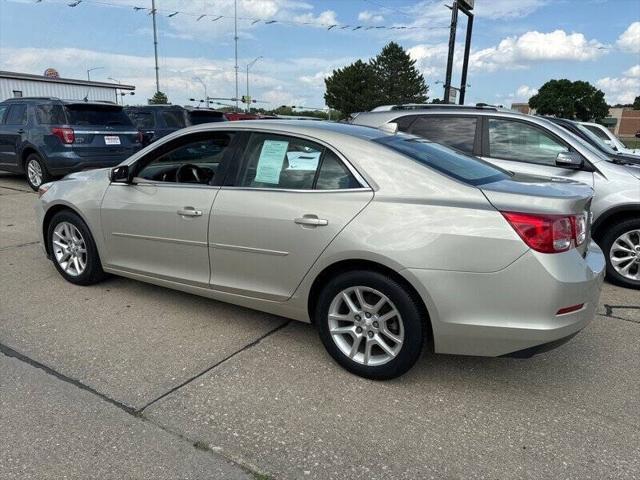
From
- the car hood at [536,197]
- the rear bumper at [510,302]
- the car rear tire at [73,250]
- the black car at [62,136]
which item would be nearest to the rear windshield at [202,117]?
the black car at [62,136]

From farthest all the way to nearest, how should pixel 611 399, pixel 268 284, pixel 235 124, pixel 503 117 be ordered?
pixel 503 117, pixel 235 124, pixel 268 284, pixel 611 399

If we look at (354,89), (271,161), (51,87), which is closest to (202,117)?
(271,161)

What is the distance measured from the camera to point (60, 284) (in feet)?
15.5

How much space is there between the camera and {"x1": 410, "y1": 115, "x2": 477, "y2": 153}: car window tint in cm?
579

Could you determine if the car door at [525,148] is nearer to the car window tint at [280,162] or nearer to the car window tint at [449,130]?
the car window tint at [449,130]

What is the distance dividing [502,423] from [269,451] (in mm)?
1253

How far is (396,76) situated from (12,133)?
8156 cm

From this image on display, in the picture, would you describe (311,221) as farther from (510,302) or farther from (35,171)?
(35,171)

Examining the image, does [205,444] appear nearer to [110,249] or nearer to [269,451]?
[269,451]

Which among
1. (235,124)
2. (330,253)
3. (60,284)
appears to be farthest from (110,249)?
(330,253)

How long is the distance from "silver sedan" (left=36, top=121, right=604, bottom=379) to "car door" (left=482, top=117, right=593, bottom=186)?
1.96 m

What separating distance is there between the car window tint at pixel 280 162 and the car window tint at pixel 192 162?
26 centimetres

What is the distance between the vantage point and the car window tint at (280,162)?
3330mm

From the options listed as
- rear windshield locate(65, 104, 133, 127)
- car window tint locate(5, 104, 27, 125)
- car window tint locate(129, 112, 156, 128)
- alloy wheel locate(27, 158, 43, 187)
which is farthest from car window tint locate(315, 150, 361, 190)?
car window tint locate(129, 112, 156, 128)
